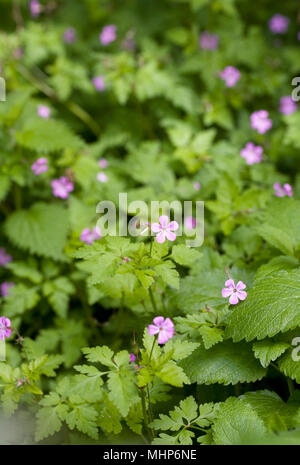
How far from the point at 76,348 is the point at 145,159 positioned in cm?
135

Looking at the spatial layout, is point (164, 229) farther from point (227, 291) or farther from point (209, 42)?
point (209, 42)

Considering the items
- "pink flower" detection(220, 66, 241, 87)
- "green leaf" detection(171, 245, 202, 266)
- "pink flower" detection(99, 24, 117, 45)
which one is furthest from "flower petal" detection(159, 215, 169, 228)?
"pink flower" detection(99, 24, 117, 45)

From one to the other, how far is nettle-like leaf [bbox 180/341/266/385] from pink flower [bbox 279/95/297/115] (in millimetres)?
2233

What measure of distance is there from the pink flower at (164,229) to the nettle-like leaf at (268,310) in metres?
0.39

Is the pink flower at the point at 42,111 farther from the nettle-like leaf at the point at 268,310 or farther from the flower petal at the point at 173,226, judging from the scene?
the nettle-like leaf at the point at 268,310

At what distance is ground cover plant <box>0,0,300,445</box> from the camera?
1791mm

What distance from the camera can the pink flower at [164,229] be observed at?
1788 mm

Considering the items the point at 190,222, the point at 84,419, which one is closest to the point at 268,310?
the point at 84,419

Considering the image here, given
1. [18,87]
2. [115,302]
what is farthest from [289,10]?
[115,302]

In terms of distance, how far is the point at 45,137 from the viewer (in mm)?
2957

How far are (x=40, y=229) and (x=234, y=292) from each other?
1.48 m

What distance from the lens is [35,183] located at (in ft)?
10.4

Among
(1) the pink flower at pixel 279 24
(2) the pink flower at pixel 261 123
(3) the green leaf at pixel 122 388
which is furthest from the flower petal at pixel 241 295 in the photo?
(1) the pink flower at pixel 279 24

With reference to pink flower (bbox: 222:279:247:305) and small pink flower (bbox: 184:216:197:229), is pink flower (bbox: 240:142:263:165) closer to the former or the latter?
small pink flower (bbox: 184:216:197:229)
